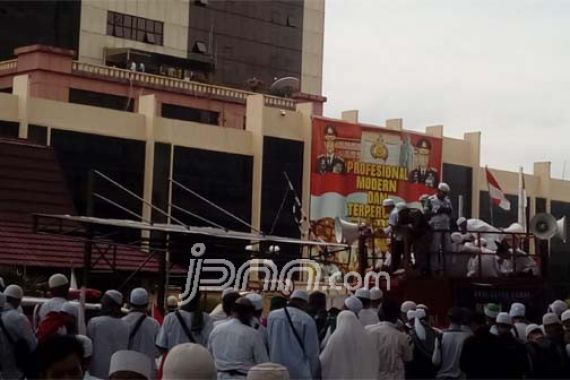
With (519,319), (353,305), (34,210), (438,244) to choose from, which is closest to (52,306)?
(353,305)

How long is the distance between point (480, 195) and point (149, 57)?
48.9 feet

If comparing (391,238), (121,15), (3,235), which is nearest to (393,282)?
(391,238)

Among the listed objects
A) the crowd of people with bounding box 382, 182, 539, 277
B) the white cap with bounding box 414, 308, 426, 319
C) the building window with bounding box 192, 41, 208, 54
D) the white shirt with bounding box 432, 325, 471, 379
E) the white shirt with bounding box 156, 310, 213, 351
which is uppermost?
the building window with bounding box 192, 41, 208, 54

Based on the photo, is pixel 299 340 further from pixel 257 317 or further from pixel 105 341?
pixel 105 341

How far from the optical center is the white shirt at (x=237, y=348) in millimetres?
9055

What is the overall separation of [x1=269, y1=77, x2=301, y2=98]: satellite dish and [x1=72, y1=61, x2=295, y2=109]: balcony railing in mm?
1820

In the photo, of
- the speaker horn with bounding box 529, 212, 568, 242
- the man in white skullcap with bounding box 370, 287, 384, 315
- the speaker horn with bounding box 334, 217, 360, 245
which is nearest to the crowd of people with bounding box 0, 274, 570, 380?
the man in white skullcap with bounding box 370, 287, 384, 315

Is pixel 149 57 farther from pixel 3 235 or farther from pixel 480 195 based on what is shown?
pixel 3 235

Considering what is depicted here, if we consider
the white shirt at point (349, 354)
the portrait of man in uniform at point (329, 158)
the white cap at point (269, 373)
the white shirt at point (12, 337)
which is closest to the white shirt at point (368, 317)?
the white shirt at point (349, 354)

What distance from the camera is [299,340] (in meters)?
9.57

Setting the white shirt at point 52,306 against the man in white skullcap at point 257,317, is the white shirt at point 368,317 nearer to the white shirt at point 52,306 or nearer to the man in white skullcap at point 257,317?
the man in white skullcap at point 257,317

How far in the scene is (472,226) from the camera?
15.7 m

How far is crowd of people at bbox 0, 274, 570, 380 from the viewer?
909cm

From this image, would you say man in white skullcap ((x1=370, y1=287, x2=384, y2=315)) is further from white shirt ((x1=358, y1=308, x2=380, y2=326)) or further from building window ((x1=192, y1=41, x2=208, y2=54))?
building window ((x1=192, y1=41, x2=208, y2=54))
